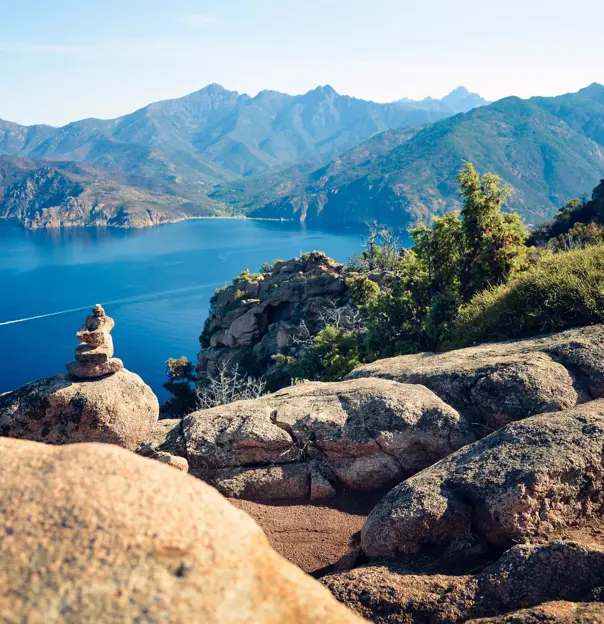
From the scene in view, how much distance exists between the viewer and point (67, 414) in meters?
12.9

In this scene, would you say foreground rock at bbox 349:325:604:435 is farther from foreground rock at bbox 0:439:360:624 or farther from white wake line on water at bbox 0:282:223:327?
white wake line on water at bbox 0:282:223:327

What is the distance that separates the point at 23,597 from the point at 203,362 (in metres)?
55.4

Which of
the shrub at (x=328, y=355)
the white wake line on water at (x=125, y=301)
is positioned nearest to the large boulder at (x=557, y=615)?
the shrub at (x=328, y=355)

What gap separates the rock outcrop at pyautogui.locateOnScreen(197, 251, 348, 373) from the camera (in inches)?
1956

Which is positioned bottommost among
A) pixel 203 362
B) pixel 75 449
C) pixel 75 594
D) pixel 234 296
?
pixel 203 362

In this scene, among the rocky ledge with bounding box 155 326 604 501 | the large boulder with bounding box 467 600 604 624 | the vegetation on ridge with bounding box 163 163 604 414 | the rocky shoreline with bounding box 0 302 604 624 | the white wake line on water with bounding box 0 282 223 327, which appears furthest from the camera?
the white wake line on water with bounding box 0 282 223 327

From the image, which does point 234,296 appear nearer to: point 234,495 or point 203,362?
point 203,362

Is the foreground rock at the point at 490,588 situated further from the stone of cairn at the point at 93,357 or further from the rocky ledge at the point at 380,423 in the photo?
the stone of cairn at the point at 93,357

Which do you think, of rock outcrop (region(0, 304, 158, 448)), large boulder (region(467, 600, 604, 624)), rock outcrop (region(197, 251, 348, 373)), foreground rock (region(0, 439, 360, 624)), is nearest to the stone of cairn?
rock outcrop (region(0, 304, 158, 448))

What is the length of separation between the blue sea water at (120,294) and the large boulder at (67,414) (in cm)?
6544

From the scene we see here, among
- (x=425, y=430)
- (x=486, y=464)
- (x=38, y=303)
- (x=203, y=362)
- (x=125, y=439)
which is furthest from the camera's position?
(x=38, y=303)

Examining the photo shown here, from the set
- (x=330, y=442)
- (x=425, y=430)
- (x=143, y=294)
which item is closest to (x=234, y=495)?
(x=330, y=442)

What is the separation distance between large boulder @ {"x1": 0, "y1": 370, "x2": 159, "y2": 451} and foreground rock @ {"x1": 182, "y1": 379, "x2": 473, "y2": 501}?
5.54 feet

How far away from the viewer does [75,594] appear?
3.77m
